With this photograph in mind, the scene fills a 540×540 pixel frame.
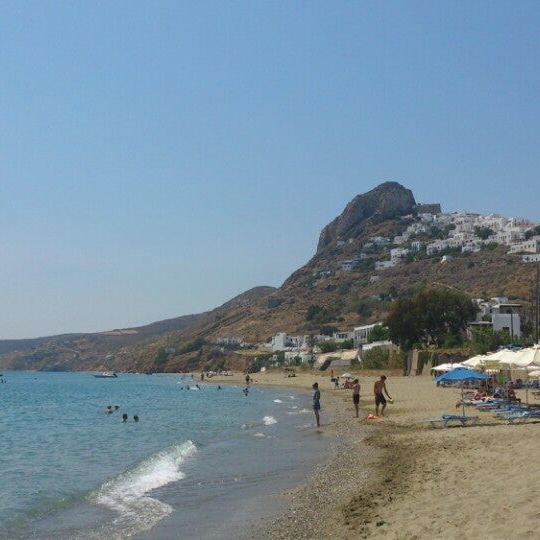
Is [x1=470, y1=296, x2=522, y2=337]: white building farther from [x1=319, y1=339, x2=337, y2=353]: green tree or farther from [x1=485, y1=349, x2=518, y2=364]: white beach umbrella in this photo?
[x1=485, y1=349, x2=518, y2=364]: white beach umbrella

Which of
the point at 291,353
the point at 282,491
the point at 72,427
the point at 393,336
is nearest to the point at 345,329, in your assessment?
the point at 291,353

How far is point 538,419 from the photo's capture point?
882 inches

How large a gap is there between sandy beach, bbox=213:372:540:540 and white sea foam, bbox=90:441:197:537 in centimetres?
248

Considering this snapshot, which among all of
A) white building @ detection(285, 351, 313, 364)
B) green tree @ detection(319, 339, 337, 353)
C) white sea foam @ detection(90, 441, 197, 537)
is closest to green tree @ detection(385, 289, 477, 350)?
green tree @ detection(319, 339, 337, 353)

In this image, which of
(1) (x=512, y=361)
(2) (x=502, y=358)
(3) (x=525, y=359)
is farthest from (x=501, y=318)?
(3) (x=525, y=359)

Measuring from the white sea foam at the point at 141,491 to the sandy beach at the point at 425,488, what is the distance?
2.48m

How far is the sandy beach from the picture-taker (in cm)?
944

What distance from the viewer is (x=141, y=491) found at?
54.9ft

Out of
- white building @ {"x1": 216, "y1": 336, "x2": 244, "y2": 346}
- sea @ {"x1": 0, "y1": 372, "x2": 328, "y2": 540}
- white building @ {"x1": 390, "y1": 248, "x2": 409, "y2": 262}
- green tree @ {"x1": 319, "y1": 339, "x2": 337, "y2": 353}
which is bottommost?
sea @ {"x1": 0, "y1": 372, "x2": 328, "y2": 540}

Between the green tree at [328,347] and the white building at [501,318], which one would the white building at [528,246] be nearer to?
the green tree at [328,347]

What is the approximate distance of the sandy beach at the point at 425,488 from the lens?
9.44 metres

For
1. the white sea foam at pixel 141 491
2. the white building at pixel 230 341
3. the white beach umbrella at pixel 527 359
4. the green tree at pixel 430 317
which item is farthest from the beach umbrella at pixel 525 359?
the white building at pixel 230 341

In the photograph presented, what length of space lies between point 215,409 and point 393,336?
35.1 meters

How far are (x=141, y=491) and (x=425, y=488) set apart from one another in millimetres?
7153
